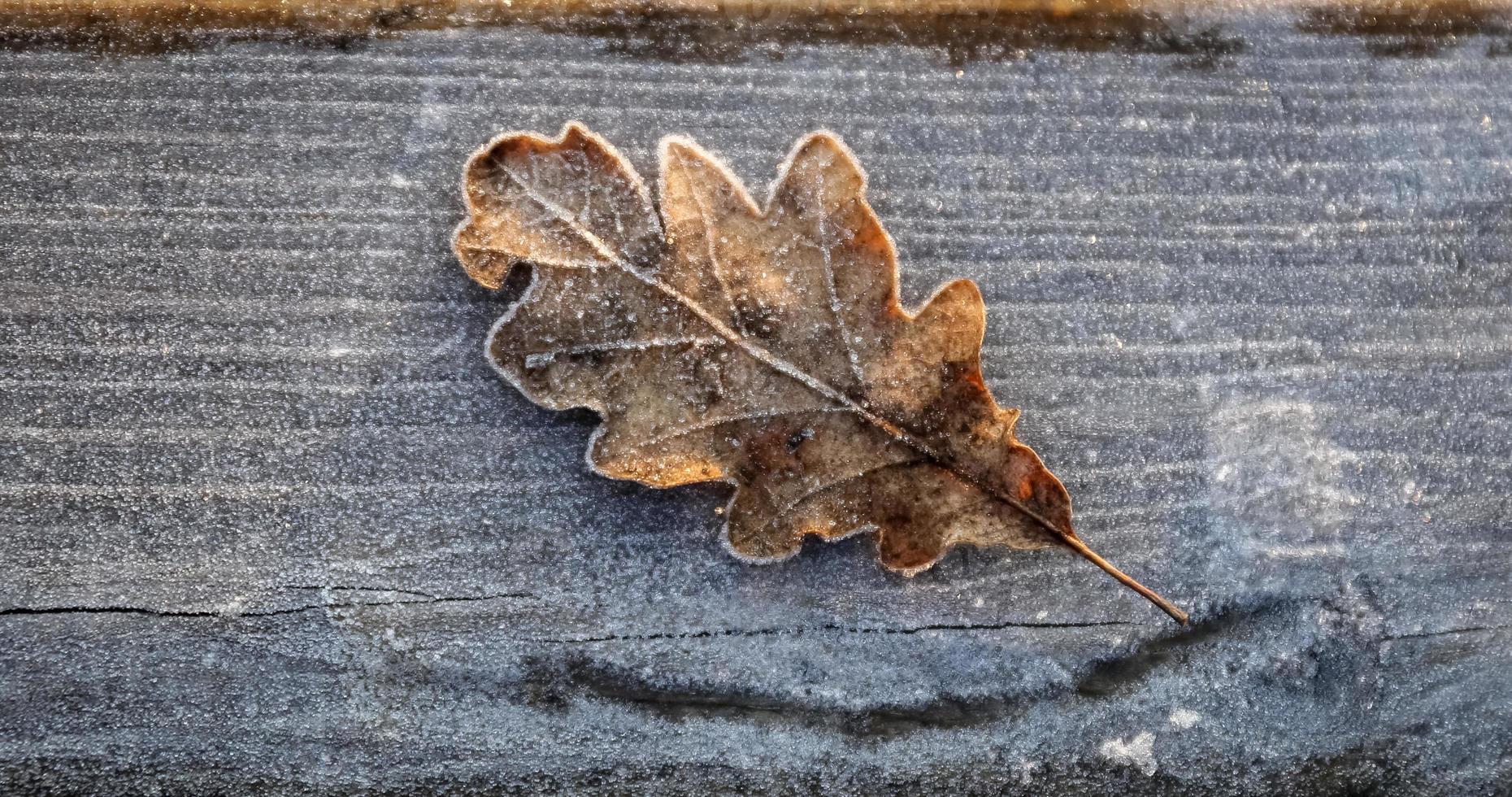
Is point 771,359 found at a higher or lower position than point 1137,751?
higher

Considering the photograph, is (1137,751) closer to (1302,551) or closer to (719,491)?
(1302,551)

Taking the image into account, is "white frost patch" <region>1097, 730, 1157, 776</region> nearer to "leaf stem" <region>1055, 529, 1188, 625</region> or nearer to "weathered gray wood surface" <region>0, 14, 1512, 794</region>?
"weathered gray wood surface" <region>0, 14, 1512, 794</region>

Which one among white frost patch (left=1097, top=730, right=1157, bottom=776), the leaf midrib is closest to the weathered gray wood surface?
white frost patch (left=1097, top=730, right=1157, bottom=776)

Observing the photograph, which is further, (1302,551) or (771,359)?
(1302,551)

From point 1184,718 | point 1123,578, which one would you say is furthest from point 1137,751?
point 1123,578

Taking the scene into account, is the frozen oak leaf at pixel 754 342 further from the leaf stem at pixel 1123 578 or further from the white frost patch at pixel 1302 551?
the white frost patch at pixel 1302 551

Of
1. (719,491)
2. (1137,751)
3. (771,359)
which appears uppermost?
(771,359)
